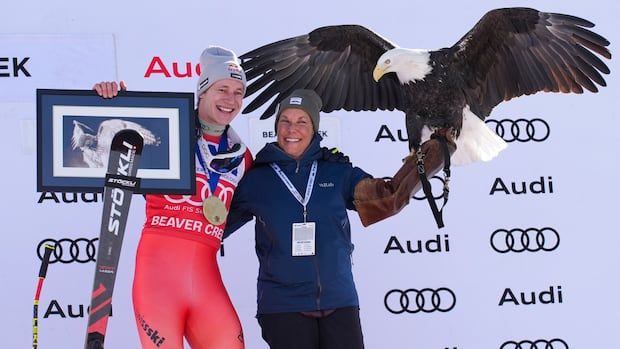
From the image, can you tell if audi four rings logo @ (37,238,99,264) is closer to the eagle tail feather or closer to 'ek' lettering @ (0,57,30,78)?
'ek' lettering @ (0,57,30,78)

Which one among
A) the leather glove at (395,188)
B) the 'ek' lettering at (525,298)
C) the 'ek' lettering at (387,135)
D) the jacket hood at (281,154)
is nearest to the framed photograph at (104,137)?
the jacket hood at (281,154)

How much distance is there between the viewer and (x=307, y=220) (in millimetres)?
2684

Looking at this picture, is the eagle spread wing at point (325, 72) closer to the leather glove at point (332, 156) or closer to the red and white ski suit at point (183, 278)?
the leather glove at point (332, 156)

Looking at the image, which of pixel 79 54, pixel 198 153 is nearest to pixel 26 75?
pixel 79 54

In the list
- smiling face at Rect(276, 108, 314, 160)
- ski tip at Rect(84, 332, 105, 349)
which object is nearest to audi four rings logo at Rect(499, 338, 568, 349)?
smiling face at Rect(276, 108, 314, 160)

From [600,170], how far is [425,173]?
140cm

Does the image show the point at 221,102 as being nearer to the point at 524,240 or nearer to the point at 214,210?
the point at 214,210

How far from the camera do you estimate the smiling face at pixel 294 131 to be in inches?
109

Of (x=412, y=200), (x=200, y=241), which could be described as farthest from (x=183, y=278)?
(x=412, y=200)

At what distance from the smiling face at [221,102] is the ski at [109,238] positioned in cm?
41

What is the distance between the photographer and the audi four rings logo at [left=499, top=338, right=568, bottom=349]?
3.70 metres

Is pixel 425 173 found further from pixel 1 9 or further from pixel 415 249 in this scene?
pixel 1 9

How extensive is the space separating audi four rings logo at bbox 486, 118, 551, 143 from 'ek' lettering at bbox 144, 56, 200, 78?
1277mm

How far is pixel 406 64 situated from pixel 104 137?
41.3 inches
